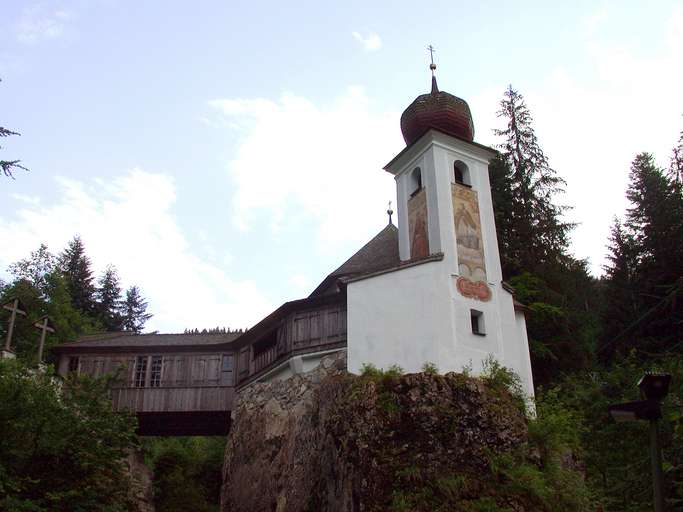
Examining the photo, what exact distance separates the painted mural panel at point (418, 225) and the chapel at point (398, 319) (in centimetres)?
5

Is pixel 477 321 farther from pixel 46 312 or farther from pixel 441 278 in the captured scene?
pixel 46 312

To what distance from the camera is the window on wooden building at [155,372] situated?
96.8ft

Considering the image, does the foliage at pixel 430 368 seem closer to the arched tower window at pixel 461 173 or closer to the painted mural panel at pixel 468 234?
the painted mural panel at pixel 468 234

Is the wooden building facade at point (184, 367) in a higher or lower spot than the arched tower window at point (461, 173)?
lower

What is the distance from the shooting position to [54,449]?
21016 mm

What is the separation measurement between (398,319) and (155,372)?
12.0m

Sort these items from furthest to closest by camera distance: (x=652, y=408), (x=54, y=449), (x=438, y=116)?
(x=438, y=116) < (x=54, y=449) < (x=652, y=408)

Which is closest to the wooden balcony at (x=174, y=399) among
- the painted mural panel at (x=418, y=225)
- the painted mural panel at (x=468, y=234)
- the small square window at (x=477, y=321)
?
the painted mural panel at (x=418, y=225)

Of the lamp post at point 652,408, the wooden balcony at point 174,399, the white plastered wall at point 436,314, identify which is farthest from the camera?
the wooden balcony at point 174,399

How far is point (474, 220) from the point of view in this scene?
85.6 feet

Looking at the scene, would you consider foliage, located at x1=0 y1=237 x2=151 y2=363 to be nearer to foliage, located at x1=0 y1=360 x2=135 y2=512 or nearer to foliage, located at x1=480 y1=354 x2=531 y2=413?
foliage, located at x1=0 y1=360 x2=135 y2=512

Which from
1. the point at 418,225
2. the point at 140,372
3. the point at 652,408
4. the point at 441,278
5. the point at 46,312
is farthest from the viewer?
the point at 46,312

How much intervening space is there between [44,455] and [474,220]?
53.6ft

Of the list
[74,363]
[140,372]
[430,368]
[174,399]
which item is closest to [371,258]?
[430,368]
